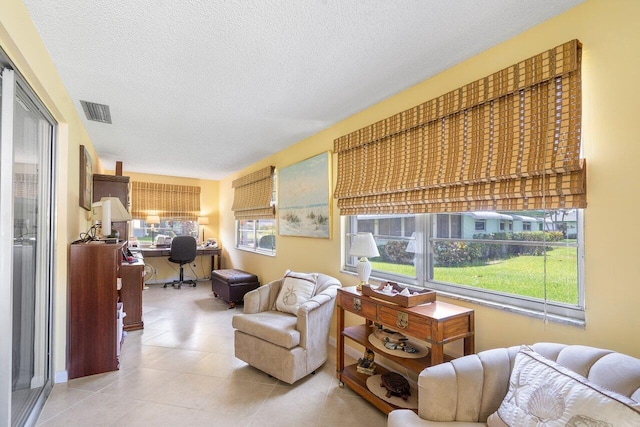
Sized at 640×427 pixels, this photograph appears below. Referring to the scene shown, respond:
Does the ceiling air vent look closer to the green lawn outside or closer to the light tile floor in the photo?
the light tile floor

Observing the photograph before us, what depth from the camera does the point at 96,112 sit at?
10.0ft

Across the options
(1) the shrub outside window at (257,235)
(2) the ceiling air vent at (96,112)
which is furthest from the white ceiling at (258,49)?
(1) the shrub outside window at (257,235)

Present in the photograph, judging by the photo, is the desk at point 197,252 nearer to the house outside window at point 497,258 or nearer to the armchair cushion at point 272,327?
the armchair cushion at point 272,327

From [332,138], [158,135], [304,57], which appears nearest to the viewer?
[304,57]

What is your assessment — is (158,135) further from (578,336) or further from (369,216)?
(578,336)

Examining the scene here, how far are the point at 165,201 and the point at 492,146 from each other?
21.8 feet

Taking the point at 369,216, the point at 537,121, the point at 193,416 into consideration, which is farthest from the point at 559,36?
the point at 193,416

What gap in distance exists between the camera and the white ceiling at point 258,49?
5.27 ft

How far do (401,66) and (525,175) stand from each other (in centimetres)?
110

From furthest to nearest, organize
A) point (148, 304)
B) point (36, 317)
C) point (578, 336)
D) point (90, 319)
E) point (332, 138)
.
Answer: point (148, 304)
point (332, 138)
point (90, 319)
point (36, 317)
point (578, 336)

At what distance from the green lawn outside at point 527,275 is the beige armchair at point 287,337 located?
1086 millimetres

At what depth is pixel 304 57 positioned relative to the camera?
6.72 ft

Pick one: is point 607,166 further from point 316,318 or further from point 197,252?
point 197,252

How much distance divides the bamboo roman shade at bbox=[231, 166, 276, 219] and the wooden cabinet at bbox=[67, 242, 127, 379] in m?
2.38
